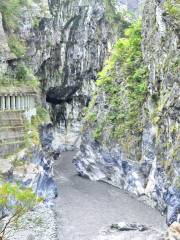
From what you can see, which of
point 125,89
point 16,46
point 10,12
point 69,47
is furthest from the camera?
point 69,47

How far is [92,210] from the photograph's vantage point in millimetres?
57344

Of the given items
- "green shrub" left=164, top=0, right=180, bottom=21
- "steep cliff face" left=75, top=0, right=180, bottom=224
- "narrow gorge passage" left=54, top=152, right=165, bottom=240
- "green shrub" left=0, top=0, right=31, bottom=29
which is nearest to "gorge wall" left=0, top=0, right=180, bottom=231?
"steep cliff face" left=75, top=0, right=180, bottom=224

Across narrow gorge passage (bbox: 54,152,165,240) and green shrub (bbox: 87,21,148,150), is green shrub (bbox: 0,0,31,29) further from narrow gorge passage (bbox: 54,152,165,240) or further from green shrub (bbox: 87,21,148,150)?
narrow gorge passage (bbox: 54,152,165,240)

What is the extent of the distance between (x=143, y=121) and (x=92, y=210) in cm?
1407

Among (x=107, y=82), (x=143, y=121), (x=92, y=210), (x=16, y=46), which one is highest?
(x=16, y=46)

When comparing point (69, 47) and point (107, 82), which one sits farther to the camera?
point (69, 47)

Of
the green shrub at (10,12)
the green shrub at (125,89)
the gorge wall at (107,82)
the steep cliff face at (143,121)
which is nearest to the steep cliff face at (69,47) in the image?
the gorge wall at (107,82)

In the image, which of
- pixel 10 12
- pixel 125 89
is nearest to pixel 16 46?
pixel 10 12

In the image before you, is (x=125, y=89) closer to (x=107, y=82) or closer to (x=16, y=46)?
(x=107, y=82)

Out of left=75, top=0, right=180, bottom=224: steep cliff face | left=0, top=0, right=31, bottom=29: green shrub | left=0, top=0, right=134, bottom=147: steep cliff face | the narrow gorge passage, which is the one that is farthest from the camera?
left=0, top=0, right=134, bottom=147: steep cliff face

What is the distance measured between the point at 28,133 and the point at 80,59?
40135 mm

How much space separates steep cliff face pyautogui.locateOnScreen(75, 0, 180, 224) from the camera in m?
55.4

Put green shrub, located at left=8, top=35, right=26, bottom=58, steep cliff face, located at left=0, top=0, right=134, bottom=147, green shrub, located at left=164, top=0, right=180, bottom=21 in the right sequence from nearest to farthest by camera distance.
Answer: green shrub, located at left=164, top=0, right=180, bottom=21
green shrub, located at left=8, top=35, right=26, bottom=58
steep cliff face, located at left=0, top=0, right=134, bottom=147

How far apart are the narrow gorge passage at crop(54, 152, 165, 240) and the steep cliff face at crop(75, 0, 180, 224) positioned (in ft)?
5.42
